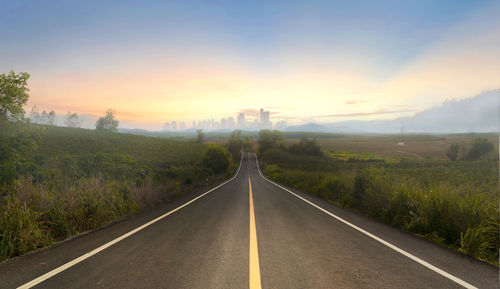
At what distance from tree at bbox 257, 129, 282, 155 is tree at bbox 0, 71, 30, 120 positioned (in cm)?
8313

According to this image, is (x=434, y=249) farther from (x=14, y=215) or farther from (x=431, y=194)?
(x=14, y=215)

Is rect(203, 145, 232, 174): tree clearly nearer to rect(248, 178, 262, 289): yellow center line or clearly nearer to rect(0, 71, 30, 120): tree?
rect(0, 71, 30, 120): tree

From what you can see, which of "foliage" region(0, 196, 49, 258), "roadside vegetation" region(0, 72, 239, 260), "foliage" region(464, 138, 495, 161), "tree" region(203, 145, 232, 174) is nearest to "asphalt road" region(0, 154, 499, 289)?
"foliage" region(0, 196, 49, 258)

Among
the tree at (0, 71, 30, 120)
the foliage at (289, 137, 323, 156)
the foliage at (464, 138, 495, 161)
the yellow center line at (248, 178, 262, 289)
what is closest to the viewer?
the yellow center line at (248, 178, 262, 289)

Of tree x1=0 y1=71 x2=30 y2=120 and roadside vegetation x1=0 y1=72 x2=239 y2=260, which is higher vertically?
tree x1=0 y1=71 x2=30 y2=120

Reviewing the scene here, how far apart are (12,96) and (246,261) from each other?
13.3 meters

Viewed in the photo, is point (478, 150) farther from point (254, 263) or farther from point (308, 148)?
point (254, 263)

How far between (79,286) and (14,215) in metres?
2.96

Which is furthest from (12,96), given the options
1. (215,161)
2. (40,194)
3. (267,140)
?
(267,140)

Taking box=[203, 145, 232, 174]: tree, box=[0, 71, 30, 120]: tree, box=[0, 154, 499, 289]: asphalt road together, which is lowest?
box=[203, 145, 232, 174]: tree

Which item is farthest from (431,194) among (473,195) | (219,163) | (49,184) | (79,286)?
(219,163)

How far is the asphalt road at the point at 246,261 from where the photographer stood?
108 inches

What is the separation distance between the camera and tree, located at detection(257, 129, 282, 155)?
9112 centimetres

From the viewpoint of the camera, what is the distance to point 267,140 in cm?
9169
